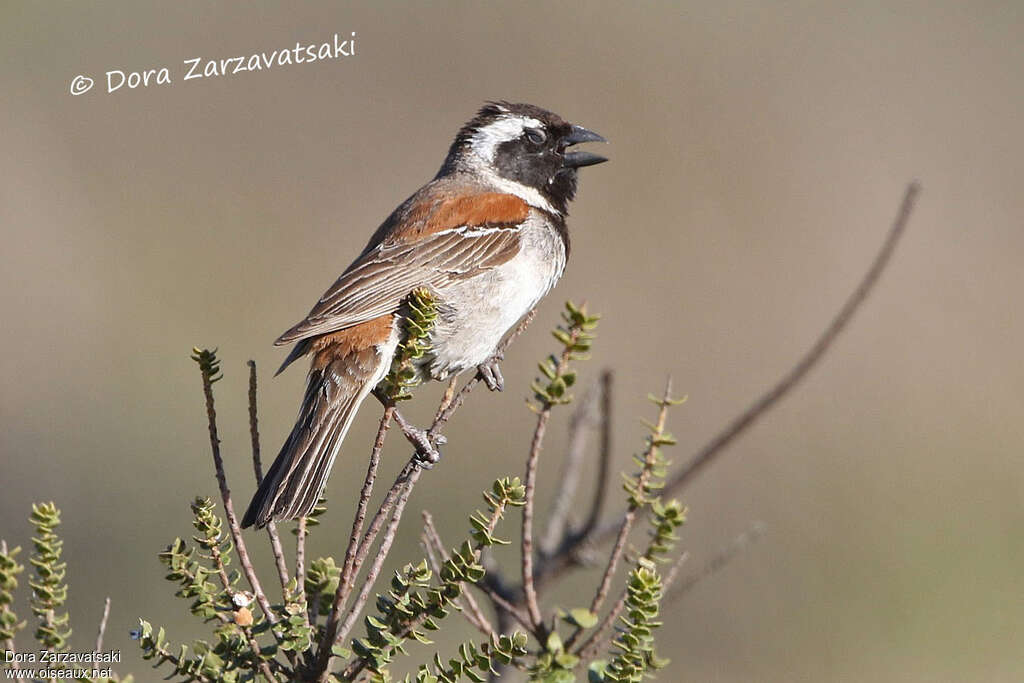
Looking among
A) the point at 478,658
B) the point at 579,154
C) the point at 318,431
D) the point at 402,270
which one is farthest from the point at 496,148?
the point at 478,658

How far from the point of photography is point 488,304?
409 cm

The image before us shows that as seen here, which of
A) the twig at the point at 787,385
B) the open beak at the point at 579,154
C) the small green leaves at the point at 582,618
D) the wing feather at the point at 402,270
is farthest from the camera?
the open beak at the point at 579,154

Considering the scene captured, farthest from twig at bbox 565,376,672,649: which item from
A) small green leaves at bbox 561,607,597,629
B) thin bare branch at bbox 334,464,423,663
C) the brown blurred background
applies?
the brown blurred background

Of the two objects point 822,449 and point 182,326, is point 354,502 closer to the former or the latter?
point 182,326

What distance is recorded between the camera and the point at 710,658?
659cm

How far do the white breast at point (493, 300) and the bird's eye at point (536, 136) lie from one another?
0.41 meters

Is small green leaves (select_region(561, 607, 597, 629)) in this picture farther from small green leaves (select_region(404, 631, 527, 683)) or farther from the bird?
the bird

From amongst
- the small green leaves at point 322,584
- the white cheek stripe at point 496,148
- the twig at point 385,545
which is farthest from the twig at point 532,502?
the white cheek stripe at point 496,148

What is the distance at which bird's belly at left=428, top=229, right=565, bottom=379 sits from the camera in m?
3.98

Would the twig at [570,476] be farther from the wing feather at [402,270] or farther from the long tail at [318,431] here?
the wing feather at [402,270]

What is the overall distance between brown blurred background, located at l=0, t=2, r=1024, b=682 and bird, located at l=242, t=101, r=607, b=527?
2.37 meters

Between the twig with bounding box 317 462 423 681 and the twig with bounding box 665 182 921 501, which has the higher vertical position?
the twig with bounding box 665 182 921 501

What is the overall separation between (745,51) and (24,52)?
6213mm

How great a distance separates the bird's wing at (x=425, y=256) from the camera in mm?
3746
